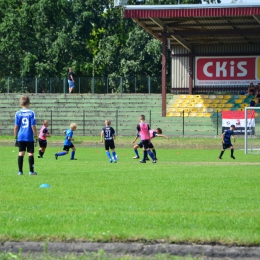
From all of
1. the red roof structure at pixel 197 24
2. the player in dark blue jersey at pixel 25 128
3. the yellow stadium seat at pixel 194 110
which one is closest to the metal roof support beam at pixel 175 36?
the red roof structure at pixel 197 24

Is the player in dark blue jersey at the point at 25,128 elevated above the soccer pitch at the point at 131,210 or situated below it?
above

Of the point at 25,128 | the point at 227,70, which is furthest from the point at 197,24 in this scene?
the point at 25,128

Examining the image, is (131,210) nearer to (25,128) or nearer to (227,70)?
(25,128)

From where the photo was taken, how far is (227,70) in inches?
2057

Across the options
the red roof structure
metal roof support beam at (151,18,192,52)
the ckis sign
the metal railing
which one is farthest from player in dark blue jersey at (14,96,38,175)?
the metal railing

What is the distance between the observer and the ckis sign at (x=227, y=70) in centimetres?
5162

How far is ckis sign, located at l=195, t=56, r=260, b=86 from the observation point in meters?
51.6

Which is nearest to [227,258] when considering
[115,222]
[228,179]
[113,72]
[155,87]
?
[115,222]

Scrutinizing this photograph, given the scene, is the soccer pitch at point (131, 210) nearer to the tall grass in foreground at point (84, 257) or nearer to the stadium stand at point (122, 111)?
the tall grass in foreground at point (84, 257)

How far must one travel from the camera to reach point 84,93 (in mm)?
53531

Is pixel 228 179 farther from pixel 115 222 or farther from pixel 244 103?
pixel 244 103

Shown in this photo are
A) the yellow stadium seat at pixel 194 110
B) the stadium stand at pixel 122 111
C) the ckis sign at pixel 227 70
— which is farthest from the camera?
the ckis sign at pixel 227 70

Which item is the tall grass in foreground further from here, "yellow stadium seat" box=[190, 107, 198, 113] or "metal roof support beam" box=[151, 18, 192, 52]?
"yellow stadium seat" box=[190, 107, 198, 113]

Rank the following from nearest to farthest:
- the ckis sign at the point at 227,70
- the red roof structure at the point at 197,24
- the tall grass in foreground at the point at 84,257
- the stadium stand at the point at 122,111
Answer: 1. the tall grass in foreground at the point at 84,257
2. the red roof structure at the point at 197,24
3. the stadium stand at the point at 122,111
4. the ckis sign at the point at 227,70
